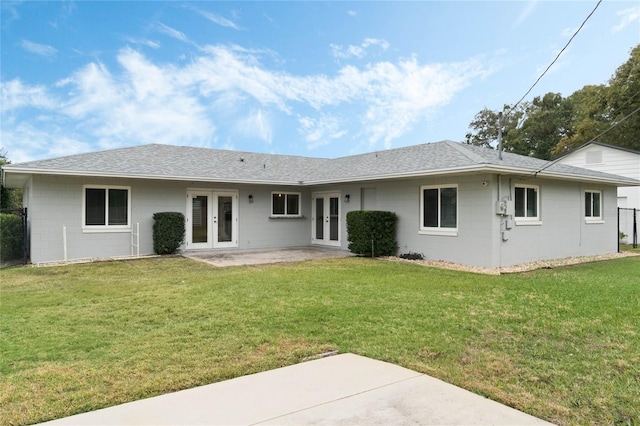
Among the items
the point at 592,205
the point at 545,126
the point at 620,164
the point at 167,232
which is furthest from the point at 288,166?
the point at 545,126

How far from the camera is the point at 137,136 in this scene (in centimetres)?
2005

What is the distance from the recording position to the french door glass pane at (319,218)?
15969 millimetres

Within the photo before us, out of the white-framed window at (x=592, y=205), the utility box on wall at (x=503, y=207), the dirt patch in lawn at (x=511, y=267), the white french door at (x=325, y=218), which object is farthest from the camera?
the white french door at (x=325, y=218)

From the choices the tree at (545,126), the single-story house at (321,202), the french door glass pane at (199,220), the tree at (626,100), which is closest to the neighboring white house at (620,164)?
the single-story house at (321,202)

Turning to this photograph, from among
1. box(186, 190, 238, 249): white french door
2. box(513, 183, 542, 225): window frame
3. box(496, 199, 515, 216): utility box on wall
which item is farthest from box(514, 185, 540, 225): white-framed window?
box(186, 190, 238, 249): white french door

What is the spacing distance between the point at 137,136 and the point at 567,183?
19018 mm

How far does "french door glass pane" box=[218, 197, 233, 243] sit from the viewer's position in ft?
47.2

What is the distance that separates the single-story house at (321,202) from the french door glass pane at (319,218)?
1.7 inches

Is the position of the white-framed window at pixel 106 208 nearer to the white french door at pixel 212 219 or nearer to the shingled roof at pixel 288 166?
the shingled roof at pixel 288 166

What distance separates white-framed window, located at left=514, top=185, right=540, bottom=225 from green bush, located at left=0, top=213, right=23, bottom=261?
14745mm

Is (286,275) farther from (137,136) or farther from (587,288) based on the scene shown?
(137,136)

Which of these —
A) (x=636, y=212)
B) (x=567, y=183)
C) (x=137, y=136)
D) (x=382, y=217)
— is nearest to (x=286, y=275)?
(x=382, y=217)

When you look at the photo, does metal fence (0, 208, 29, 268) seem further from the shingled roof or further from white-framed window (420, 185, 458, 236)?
white-framed window (420, 185, 458, 236)

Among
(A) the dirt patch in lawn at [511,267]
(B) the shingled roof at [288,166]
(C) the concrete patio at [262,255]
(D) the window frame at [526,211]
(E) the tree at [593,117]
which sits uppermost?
(E) the tree at [593,117]
